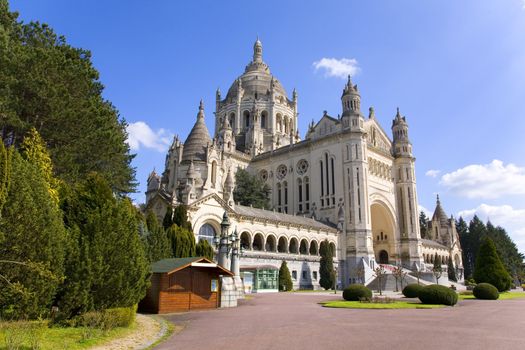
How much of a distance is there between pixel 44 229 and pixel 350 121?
52.0m

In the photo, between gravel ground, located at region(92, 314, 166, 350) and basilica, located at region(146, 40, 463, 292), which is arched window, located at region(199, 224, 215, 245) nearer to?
basilica, located at region(146, 40, 463, 292)

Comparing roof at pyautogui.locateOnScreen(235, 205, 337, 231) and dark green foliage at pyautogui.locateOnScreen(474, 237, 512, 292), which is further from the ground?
roof at pyautogui.locateOnScreen(235, 205, 337, 231)

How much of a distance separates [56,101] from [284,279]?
2950 centimetres

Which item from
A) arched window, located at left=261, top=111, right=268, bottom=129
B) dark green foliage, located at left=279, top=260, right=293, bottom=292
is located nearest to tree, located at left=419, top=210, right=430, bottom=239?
arched window, located at left=261, top=111, right=268, bottom=129

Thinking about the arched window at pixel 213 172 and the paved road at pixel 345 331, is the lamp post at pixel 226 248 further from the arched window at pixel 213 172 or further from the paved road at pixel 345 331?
the arched window at pixel 213 172

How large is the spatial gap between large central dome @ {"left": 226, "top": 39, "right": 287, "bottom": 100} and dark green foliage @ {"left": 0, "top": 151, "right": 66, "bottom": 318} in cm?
7190

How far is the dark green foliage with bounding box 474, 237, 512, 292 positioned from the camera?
42.3 meters

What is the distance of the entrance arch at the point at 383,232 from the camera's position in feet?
217

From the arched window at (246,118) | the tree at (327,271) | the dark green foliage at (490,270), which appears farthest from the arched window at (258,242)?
the arched window at (246,118)

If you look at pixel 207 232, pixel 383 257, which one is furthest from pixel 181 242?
pixel 383 257

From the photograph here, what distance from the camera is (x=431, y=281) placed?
171 feet

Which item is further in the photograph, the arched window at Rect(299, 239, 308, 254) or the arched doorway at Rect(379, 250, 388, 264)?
the arched doorway at Rect(379, 250, 388, 264)

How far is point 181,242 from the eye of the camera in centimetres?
3189

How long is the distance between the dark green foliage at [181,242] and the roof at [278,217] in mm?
12525
